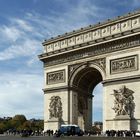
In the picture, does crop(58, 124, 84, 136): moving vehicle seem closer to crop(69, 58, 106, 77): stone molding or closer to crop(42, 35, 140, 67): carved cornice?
crop(69, 58, 106, 77): stone molding

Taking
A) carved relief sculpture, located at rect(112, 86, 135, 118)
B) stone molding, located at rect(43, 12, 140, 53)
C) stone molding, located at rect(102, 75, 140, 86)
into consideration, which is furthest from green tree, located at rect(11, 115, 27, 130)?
carved relief sculpture, located at rect(112, 86, 135, 118)

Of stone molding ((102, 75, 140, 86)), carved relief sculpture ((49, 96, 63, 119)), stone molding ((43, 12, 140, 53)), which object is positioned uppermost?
stone molding ((43, 12, 140, 53))

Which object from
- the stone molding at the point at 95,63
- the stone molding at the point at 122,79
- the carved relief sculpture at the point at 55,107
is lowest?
the carved relief sculpture at the point at 55,107

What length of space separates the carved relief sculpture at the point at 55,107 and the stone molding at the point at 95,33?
6.12 m

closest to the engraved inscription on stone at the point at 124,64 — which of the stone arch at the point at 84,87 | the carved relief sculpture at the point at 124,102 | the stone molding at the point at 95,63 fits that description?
the stone molding at the point at 95,63

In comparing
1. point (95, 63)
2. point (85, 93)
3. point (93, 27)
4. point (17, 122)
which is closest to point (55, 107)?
point (85, 93)

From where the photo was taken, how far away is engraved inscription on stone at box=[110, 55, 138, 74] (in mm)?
43719

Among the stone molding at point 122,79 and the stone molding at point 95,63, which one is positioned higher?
the stone molding at point 95,63

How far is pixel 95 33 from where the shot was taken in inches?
1913

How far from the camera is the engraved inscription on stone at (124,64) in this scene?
43.7 m

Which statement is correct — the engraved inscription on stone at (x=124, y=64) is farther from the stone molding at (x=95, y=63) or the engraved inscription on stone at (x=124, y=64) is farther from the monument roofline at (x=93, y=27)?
the monument roofline at (x=93, y=27)

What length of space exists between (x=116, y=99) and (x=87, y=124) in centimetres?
975

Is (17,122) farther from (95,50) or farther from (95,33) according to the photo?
(95,50)

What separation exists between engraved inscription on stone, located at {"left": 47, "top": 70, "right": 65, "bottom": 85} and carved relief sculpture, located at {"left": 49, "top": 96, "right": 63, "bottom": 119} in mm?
2035
